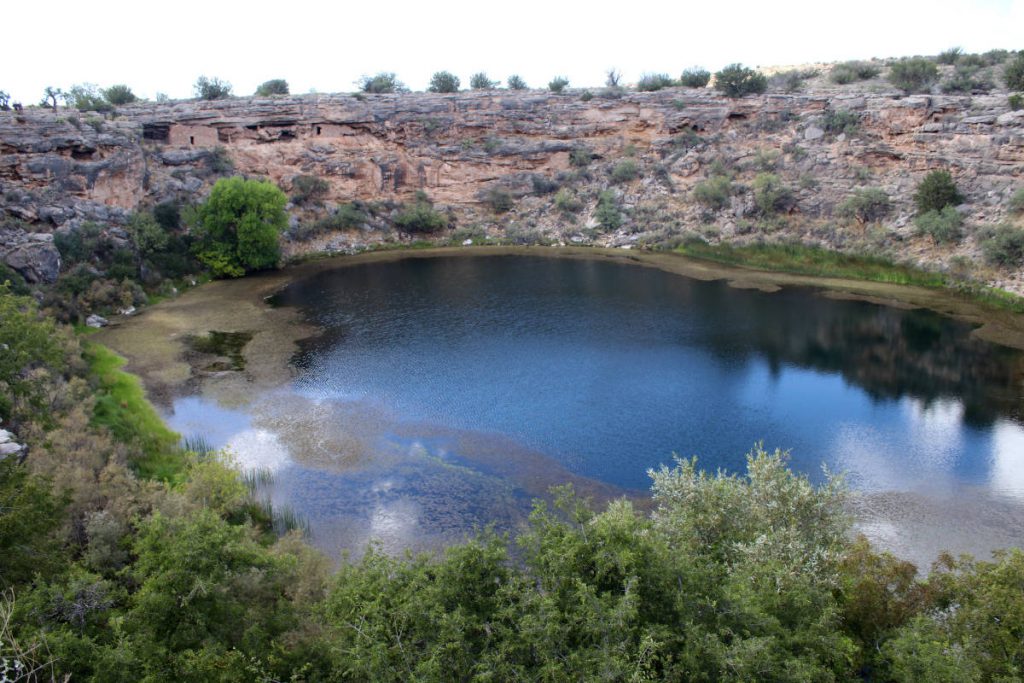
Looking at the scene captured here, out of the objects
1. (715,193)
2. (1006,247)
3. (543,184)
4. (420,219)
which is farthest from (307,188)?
(1006,247)

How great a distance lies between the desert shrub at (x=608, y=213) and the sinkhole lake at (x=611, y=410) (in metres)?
18.3

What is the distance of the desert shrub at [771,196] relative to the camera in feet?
177

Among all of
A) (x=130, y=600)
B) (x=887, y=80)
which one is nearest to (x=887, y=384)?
(x=130, y=600)

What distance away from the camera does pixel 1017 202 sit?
43125 millimetres

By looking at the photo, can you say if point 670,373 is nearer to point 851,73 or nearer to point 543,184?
point 543,184

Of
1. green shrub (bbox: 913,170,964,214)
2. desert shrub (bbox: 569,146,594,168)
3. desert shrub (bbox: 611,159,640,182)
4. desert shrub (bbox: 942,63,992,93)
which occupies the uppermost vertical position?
desert shrub (bbox: 942,63,992,93)

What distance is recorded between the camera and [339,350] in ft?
112

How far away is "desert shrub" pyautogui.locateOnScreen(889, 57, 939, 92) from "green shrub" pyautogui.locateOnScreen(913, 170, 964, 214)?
15036mm

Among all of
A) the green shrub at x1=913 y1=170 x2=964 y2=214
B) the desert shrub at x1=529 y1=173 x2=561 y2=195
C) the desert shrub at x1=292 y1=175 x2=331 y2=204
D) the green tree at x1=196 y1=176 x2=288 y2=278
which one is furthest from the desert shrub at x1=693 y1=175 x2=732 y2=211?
the green tree at x1=196 y1=176 x2=288 y2=278

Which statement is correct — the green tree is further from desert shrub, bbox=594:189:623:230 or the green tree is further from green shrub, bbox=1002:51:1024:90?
green shrub, bbox=1002:51:1024:90

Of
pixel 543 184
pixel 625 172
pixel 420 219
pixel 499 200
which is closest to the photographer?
pixel 420 219

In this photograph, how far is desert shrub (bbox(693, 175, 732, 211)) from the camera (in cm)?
5691

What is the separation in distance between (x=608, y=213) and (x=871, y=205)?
20.5 m

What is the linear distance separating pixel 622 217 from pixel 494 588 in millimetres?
52154
